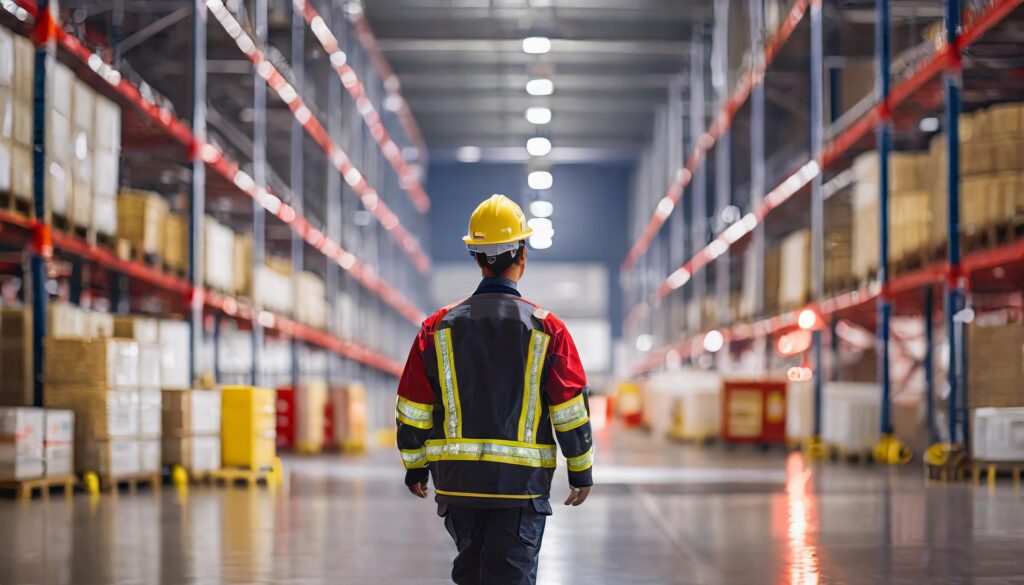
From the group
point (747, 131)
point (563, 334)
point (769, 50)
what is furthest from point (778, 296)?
point (563, 334)

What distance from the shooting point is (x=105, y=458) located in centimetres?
908

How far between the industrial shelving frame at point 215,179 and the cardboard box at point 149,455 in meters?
0.90

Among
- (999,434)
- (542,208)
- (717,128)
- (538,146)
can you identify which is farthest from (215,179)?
(542,208)

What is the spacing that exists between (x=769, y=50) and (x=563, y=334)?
13.8m

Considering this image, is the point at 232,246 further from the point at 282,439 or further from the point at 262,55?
the point at 282,439

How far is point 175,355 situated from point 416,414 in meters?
7.72

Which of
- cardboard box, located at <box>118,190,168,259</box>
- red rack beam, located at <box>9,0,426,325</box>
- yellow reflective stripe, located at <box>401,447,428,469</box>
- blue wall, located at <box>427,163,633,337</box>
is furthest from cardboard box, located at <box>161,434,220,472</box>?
blue wall, located at <box>427,163,633,337</box>

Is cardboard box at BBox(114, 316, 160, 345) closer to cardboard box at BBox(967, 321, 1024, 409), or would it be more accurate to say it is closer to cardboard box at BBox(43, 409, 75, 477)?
cardboard box at BBox(43, 409, 75, 477)

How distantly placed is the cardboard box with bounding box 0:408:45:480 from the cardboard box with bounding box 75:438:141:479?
2.09 feet

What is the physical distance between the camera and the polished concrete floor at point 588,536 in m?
5.05

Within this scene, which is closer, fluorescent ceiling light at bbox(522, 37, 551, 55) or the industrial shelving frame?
the industrial shelving frame

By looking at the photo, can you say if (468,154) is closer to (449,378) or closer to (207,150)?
(207,150)

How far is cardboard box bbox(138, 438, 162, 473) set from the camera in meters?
9.51

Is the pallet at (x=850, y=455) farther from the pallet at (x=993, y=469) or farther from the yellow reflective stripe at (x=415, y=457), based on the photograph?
the yellow reflective stripe at (x=415, y=457)
